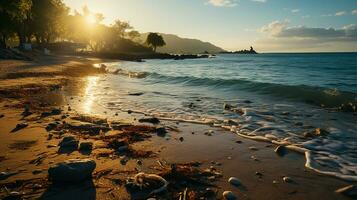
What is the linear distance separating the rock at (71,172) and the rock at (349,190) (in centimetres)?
376

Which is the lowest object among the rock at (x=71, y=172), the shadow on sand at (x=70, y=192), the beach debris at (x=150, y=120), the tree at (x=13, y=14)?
the beach debris at (x=150, y=120)

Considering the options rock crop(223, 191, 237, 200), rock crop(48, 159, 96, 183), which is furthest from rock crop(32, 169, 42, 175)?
rock crop(223, 191, 237, 200)

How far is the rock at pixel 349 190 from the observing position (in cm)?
423

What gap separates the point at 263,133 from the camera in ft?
25.8

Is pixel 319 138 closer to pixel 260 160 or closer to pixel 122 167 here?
pixel 260 160

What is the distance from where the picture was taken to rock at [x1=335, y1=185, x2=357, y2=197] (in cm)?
423

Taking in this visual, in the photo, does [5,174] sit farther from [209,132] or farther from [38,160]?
[209,132]

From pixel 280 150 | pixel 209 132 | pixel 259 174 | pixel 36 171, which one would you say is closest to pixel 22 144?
pixel 36 171

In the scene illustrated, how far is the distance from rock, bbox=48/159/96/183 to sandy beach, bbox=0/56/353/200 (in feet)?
0.31

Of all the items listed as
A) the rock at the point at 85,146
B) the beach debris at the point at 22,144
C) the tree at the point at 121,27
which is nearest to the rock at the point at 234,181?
the rock at the point at 85,146

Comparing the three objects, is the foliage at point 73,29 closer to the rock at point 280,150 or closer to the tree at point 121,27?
the tree at point 121,27

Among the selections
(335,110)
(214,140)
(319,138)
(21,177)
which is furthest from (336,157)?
(335,110)

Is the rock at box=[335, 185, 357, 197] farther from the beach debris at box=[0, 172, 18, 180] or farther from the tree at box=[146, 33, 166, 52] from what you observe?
the tree at box=[146, 33, 166, 52]

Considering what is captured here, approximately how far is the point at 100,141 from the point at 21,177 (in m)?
2.24
